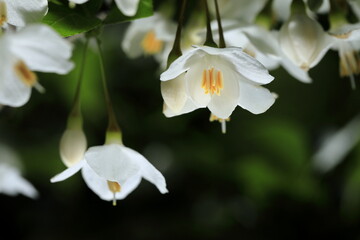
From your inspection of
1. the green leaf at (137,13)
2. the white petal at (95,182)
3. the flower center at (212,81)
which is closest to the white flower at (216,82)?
the flower center at (212,81)

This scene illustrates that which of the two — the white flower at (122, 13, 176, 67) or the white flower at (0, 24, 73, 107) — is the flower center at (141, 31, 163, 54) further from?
the white flower at (0, 24, 73, 107)

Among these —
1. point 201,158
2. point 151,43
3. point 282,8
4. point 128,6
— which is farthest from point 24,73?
point 201,158

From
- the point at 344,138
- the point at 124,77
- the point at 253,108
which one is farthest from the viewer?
the point at 124,77

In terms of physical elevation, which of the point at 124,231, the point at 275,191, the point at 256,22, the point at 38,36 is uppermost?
the point at 38,36

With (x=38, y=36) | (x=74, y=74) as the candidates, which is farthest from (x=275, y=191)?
(x=38, y=36)

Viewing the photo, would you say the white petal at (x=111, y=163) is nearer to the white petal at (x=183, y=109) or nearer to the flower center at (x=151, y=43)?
the white petal at (x=183, y=109)

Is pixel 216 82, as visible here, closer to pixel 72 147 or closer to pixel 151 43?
pixel 72 147

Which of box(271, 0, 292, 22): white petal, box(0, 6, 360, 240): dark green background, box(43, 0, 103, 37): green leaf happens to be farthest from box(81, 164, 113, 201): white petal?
box(0, 6, 360, 240): dark green background

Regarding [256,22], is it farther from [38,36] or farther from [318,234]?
[318,234]
